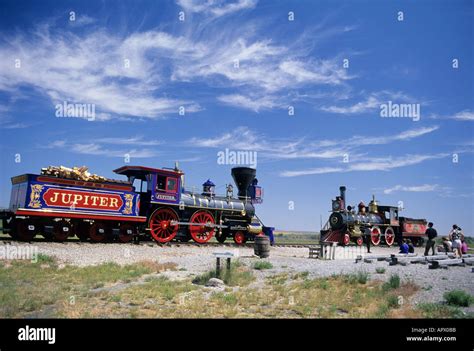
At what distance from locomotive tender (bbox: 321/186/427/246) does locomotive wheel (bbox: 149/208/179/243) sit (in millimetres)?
11733

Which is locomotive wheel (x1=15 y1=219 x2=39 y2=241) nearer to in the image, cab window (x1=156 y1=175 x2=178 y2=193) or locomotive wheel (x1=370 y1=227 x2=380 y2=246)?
cab window (x1=156 y1=175 x2=178 y2=193)

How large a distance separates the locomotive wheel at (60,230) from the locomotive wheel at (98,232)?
1037 mm

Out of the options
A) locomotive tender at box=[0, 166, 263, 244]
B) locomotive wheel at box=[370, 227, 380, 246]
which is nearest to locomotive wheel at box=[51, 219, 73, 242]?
locomotive tender at box=[0, 166, 263, 244]

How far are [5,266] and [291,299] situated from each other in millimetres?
8763

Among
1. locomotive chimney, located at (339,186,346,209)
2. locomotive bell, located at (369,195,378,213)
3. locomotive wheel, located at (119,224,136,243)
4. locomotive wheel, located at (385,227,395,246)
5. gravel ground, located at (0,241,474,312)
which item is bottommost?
locomotive wheel, located at (385,227,395,246)

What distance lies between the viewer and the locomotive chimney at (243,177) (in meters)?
24.7

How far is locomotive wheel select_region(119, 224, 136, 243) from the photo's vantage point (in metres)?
17.4

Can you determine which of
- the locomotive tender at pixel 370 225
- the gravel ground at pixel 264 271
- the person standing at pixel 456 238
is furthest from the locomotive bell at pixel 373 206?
the gravel ground at pixel 264 271

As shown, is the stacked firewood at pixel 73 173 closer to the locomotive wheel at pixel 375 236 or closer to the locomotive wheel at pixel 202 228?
the locomotive wheel at pixel 202 228

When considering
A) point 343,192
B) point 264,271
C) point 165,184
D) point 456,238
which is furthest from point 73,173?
point 343,192

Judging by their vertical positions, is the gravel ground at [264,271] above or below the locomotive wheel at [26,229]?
below
